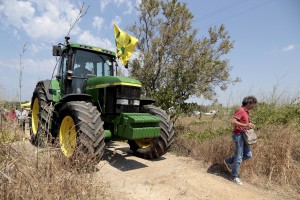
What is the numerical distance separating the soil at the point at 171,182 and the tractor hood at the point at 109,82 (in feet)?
5.57

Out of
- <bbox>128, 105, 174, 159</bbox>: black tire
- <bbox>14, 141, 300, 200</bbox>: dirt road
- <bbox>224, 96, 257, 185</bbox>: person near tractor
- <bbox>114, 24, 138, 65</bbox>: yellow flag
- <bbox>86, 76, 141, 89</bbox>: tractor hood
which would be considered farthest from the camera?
<bbox>114, 24, 138, 65</bbox>: yellow flag

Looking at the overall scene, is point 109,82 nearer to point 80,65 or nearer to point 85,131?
point 80,65

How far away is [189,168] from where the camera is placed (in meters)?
5.75

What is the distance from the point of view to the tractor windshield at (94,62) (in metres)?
6.40

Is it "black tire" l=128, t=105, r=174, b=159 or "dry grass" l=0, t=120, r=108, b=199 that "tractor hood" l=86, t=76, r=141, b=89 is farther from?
"dry grass" l=0, t=120, r=108, b=199

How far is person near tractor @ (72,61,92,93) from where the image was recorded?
20.6ft

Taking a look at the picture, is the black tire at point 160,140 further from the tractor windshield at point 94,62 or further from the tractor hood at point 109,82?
the tractor windshield at point 94,62

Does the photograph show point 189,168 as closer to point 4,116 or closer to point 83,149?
point 83,149

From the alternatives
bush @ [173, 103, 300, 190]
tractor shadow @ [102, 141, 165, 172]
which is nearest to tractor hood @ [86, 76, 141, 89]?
tractor shadow @ [102, 141, 165, 172]

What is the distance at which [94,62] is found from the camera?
665 cm

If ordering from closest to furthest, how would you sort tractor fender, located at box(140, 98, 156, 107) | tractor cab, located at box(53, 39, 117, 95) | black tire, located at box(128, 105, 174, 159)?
1. black tire, located at box(128, 105, 174, 159)
2. tractor cab, located at box(53, 39, 117, 95)
3. tractor fender, located at box(140, 98, 156, 107)

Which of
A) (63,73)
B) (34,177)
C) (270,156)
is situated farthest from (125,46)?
(34,177)

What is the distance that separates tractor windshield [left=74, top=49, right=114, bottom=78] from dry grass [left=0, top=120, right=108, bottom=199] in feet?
11.5

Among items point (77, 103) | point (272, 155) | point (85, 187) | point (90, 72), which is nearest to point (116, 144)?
point (90, 72)
